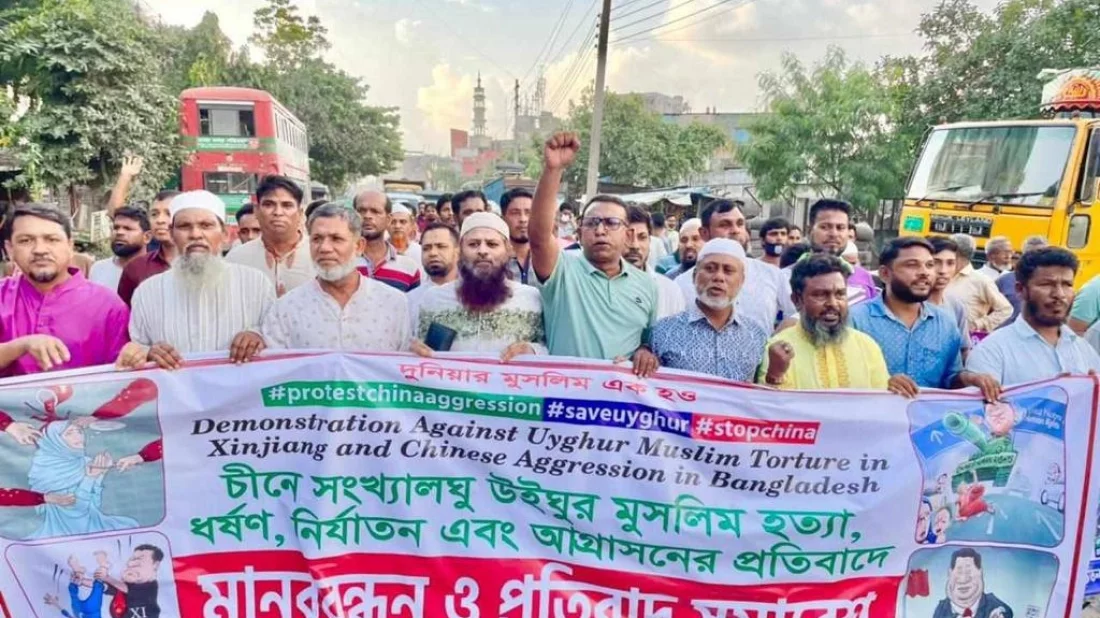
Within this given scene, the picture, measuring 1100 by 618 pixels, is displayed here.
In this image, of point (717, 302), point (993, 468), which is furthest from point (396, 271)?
point (993, 468)

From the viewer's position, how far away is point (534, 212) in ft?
11.2

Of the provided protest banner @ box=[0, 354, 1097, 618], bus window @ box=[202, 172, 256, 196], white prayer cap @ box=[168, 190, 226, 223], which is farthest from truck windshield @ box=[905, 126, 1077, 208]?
bus window @ box=[202, 172, 256, 196]

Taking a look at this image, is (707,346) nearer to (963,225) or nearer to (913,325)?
(913,325)

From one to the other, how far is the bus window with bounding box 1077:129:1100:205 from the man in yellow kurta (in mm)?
6876

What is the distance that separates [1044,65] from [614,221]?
18.3 metres

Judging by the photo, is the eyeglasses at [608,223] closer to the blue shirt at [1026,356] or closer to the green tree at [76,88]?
the blue shirt at [1026,356]

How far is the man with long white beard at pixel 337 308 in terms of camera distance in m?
→ 3.35

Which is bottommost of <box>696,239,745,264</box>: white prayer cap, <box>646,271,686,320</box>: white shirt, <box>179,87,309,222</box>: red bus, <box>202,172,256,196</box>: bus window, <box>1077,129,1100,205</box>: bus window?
<box>646,271,686,320</box>: white shirt

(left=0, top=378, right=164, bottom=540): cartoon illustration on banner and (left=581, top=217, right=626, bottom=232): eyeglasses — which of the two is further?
(left=581, top=217, right=626, bottom=232): eyeglasses

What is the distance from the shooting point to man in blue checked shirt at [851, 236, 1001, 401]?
3.59 metres

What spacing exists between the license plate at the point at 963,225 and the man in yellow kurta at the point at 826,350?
6988 mm

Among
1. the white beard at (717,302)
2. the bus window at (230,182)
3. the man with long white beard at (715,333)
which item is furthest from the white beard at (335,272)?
the bus window at (230,182)

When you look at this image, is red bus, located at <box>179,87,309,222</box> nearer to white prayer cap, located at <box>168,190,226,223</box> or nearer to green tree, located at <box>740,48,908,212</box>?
green tree, located at <box>740,48,908,212</box>

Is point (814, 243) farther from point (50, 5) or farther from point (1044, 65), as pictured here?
point (50, 5)
